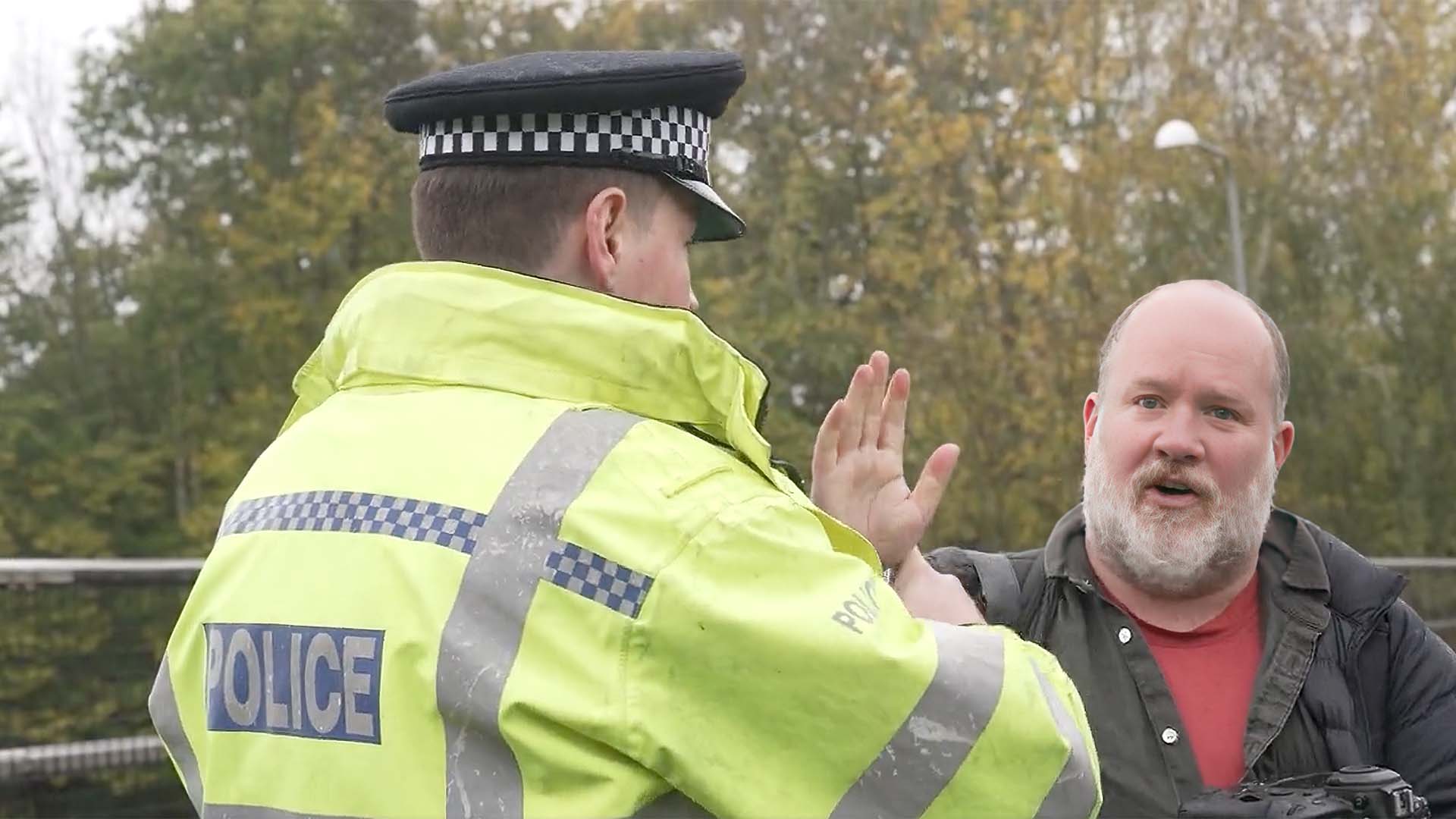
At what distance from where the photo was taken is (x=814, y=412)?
88.1ft

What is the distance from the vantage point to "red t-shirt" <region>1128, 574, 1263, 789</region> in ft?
10.9

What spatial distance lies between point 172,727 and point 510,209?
32.5 inches

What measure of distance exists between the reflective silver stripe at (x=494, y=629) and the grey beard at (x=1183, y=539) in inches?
72.9

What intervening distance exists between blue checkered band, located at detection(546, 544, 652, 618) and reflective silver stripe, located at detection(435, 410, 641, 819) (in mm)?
15

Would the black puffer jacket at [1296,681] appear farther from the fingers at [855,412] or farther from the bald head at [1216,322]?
the fingers at [855,412]

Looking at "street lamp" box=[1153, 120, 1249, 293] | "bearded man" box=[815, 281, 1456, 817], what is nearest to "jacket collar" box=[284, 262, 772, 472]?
"bearded man" box=[815, 281, 1456, 817]

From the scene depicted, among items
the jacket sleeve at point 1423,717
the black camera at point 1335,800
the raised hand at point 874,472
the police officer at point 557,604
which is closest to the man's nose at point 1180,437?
the jacket sleeve at point 1423,717

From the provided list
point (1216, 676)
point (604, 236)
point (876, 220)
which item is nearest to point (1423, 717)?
point (1216, 676)

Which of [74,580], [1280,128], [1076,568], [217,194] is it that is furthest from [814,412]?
[1076,568]

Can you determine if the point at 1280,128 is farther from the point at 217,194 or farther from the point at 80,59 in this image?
the point at 80,59

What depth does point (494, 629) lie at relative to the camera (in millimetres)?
1931

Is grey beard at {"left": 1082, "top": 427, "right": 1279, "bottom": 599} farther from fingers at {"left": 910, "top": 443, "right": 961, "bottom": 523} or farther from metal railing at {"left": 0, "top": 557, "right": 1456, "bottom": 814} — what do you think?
metal railing at {"left": 0, "top": 557, "right": 1456, "bottom": 814}

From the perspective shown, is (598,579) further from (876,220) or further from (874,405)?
(876,220)

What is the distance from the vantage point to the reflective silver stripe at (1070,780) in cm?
202
